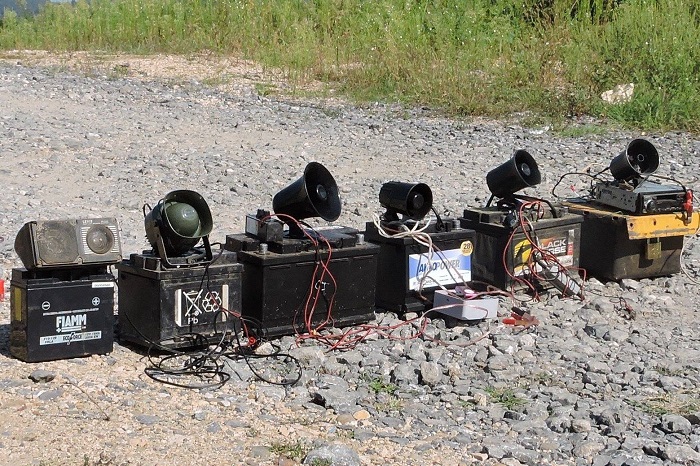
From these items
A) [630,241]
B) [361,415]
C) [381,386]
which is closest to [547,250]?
[630,241]

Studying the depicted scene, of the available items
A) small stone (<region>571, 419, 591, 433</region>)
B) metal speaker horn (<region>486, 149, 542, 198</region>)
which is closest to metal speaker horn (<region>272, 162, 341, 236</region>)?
metal speaker horn (<region>486, 149, 542, 198</region>)

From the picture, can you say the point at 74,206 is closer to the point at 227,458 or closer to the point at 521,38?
the point at 227,458

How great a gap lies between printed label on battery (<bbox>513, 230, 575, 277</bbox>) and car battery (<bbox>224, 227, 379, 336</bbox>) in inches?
42.5

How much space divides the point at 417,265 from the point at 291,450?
1939 millimetres

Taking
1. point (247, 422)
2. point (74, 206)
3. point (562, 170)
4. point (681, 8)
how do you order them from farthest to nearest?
1. point (681, 8)
2. point (562, 170)
3. point (74, 206)
4. point (247, 422)

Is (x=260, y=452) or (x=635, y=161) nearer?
(x=260, y=452)

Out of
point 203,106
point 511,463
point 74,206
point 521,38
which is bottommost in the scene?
point 511,463

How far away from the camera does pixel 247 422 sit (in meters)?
4.22

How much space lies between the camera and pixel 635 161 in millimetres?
6703

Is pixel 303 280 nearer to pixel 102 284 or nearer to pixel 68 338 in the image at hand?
pixel 102 284

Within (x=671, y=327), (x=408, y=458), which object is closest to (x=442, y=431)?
(x=408, y=458)

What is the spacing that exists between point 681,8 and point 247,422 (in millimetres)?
10975

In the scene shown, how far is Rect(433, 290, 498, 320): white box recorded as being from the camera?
5.51 metres

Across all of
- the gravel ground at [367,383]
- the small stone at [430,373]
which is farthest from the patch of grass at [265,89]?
the small stone at [430,373]
